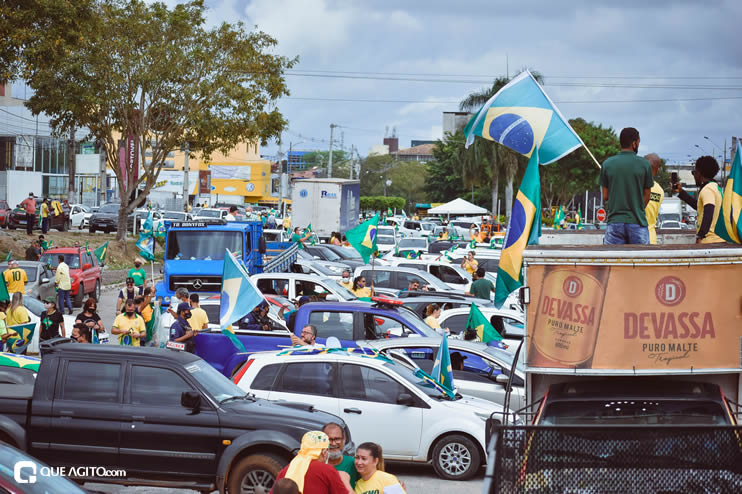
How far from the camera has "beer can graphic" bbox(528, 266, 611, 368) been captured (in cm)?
746

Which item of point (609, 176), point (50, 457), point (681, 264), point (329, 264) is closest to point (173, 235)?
point (329, 264)

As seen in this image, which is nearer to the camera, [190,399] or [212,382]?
[190,399]

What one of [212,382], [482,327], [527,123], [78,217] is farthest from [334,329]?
[78,217]

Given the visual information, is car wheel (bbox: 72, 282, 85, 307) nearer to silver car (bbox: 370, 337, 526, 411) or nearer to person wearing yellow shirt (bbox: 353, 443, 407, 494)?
silver car (bbox: 370, 337, 526, 411)

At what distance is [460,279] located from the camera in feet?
88.7

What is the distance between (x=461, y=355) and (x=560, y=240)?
139 inches

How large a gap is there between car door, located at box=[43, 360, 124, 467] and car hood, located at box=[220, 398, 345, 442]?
41.8 inches

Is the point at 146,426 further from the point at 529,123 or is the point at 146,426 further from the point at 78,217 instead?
the point at 78,217

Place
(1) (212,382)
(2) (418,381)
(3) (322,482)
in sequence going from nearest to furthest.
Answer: (3) (322,482), (1) (212,382), (2) (418,381)

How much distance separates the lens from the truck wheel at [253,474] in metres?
9.23

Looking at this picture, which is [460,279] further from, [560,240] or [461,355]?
[560,240]

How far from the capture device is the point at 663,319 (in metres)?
7.40
